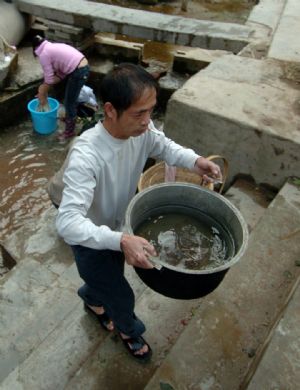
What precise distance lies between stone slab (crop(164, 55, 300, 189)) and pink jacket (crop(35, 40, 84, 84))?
198 cm

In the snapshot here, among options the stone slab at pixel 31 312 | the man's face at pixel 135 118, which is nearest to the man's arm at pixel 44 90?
the stone slab at pixel 31 312

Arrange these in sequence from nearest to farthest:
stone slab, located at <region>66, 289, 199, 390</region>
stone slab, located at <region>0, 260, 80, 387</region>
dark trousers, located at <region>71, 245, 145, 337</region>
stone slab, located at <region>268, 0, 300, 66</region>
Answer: dark trousers, located at <region>71, 245, 145, 337</region>
stone slab, located at <region>66, 289, 199, 390</region>
stone slab, located at <region>0, 260, 80, 387</region>
stone slab, located at <region>268, 0, 300, 66</region>

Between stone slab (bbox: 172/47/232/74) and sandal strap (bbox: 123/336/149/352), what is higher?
stone slab (bbox: 172/47/232/74)

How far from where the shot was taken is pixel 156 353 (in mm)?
2504

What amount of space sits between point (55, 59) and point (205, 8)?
26.0ft

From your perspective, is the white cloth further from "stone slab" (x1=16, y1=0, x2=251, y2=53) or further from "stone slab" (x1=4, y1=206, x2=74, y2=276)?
"stone slab" (x1=4, y1=206, x2=74, y2=276)

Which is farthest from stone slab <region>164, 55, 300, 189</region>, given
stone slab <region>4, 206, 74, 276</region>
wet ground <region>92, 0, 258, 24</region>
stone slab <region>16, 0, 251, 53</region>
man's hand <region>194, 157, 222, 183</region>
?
wet ground <region>92, 0, 258, 24</region>

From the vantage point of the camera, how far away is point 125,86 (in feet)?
5.47

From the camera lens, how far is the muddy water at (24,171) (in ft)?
14.4

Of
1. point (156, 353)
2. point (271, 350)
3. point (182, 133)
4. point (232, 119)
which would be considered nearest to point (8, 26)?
point (182, 133)

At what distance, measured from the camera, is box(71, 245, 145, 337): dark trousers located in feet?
6.61

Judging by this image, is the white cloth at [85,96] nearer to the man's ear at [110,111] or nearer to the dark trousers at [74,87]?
the dark trousers at [74,87]

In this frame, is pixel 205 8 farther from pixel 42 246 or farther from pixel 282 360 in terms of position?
pixel 282 360

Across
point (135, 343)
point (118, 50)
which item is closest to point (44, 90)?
point (118, 50)
